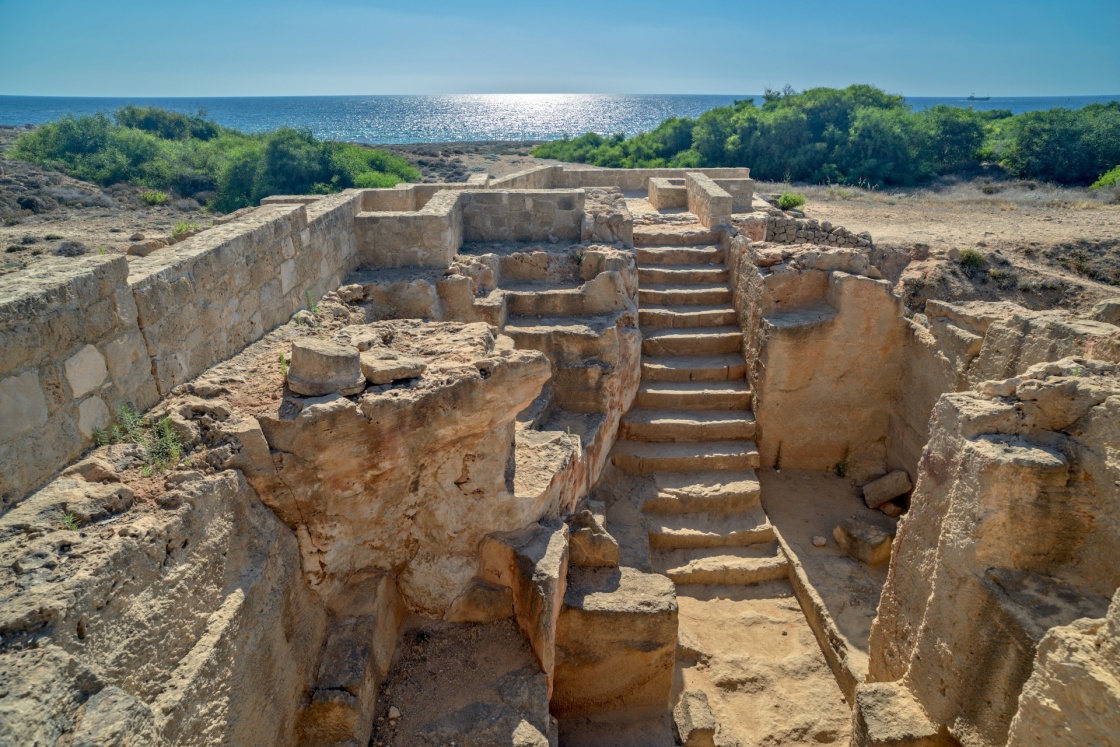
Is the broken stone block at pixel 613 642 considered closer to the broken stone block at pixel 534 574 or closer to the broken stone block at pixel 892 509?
the broken stone block at pixel 534 574

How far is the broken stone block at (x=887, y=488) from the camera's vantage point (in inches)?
304

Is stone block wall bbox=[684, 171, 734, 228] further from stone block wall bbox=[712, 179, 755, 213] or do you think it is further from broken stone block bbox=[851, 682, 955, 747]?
broken stone block bbox=[851, 682, 955, 747]

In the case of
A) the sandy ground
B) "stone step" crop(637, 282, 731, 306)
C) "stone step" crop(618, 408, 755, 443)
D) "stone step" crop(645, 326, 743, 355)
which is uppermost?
"stone step" crop(637, 282, 731, 306)

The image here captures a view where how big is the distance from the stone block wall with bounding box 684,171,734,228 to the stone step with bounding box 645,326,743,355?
81.4 inches

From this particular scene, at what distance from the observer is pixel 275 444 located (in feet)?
12.5

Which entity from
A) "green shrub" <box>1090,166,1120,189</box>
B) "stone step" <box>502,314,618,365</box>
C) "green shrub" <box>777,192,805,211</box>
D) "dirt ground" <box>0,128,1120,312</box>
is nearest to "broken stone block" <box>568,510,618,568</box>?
"stone step" <box>502,314,618,365</box>

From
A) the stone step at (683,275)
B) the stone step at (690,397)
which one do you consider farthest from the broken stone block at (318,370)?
the stone step at (683,275)

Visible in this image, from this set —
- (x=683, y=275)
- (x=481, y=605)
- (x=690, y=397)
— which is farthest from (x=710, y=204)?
(x=481, y=605)

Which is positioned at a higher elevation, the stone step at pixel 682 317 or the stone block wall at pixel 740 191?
the stone block wall at pixel 740 191

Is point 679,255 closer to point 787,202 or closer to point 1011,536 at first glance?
point 787,202

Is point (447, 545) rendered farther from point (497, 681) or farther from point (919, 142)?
point (919, 142)

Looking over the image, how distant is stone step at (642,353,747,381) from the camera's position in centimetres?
849

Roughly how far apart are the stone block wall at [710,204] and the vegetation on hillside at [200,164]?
1186cm

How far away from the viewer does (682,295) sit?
362 inches
